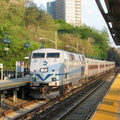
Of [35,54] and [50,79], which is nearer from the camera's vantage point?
[50,79]

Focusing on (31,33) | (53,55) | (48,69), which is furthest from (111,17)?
(31,33)

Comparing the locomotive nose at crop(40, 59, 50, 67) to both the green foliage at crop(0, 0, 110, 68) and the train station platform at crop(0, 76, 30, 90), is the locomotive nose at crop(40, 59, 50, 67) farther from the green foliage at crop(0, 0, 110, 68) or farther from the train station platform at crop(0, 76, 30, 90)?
the green foliage at crop(0, 0, 110, 68)

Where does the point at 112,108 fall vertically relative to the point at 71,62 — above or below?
below

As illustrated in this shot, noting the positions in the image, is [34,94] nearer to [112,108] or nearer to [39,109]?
[39,109]

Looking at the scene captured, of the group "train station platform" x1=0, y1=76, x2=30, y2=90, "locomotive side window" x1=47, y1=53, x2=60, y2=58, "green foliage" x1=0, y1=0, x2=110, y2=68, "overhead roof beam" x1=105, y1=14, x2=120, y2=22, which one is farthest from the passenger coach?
"green foliage" x1=0, y1=0, x2=110, y2=68

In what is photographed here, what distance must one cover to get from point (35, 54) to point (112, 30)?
580 cm

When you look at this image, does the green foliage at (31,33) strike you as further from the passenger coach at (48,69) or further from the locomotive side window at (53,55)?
the locomotive side window at (53,55)

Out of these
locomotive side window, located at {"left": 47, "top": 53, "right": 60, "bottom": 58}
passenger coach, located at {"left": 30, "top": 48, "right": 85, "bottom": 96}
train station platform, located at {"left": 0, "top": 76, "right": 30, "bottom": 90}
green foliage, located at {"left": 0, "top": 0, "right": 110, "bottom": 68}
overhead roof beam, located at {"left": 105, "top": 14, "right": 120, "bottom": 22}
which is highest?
green foliage, located at {"left": 0, "top": 0, "right": 110, "bottom": 68}

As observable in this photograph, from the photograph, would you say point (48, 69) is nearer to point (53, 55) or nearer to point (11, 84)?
point (53, 55)

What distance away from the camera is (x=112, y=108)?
11875 millimetres

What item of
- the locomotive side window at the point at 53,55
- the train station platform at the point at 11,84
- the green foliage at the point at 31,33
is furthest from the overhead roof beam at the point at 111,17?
the green foliage at the point at 31,33

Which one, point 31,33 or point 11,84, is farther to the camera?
point 31,33

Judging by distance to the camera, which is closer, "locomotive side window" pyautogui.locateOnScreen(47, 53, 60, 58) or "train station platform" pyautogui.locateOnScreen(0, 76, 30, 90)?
"train station platform" pyautogui.locateOnScreen(0, 76, 30, 90)

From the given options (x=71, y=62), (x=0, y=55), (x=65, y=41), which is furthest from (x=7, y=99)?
(x=65, y=41)
